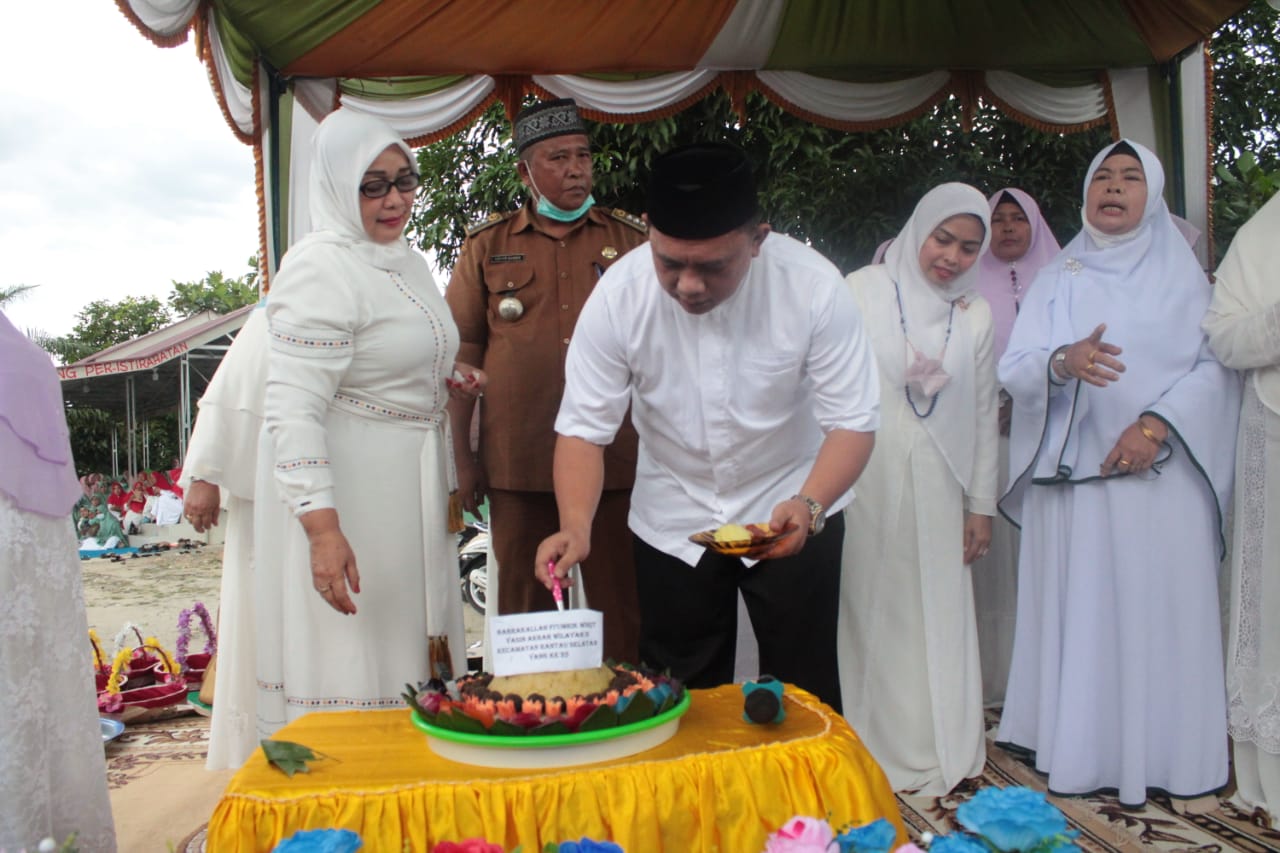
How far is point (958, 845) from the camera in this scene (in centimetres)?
118

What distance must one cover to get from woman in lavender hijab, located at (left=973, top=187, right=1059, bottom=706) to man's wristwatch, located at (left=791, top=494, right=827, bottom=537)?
2.20m

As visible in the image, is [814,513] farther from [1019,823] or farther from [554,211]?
[554,211]

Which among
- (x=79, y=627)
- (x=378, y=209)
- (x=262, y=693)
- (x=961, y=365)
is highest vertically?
(x=378, y=209)

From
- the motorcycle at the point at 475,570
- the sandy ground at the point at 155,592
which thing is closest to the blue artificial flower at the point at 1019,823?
the sandy ground at the point at 155,592

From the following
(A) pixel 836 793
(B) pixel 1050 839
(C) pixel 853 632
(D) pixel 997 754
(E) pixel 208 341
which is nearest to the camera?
(B) pixel 1050 839

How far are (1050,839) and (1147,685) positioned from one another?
7.43ft

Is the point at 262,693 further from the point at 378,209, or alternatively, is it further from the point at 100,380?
the point at 100,380

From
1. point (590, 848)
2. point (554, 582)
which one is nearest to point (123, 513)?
point (554, 582)

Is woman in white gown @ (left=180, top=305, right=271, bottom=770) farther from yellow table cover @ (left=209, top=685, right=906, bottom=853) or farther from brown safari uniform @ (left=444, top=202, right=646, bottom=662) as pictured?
yellow table cover @ (left=209, top=685, right=906, bottom=853)

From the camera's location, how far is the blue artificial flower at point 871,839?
123cm

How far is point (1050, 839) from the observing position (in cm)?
119

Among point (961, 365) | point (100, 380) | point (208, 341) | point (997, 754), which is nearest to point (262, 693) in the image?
point (961, 365)

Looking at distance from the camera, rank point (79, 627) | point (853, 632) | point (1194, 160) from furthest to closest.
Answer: point (1194, 160) < point (853, 632) < point (79, 627)

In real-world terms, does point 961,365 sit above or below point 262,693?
above
